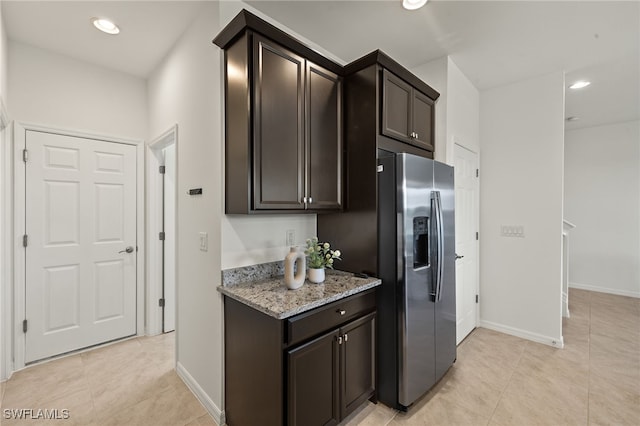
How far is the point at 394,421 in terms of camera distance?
189 centimetres

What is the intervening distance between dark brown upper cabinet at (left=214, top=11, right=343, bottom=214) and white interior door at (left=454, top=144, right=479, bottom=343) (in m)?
1.63

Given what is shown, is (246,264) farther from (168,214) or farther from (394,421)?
(168,214)

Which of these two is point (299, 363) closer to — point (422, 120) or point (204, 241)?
point (204, 241)

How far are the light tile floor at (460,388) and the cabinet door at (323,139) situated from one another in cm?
153

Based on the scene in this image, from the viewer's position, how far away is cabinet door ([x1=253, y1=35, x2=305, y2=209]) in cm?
167

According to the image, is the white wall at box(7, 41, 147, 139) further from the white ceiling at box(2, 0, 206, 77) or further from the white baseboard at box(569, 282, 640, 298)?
the white baseboard at box(569, 282, 640, 298)

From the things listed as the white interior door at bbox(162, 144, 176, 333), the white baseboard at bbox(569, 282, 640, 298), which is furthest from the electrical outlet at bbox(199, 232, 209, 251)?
the white baseboard at bbox(569, 282, 640, 298)

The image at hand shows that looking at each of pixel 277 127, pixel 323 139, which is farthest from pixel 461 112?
pixel 277 127

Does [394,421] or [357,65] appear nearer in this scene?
[394,421]

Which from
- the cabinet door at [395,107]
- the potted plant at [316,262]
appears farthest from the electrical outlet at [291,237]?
the cabinet door at [395,107]

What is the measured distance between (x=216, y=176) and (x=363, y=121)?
1111mm

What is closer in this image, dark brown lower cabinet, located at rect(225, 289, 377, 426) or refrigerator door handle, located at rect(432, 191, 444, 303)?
dark brown lower cabinet, located at rect(225, 289, 377, 426)

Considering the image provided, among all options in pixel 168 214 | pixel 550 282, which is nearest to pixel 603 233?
pixel 550 282

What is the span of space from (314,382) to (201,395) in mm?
1055
